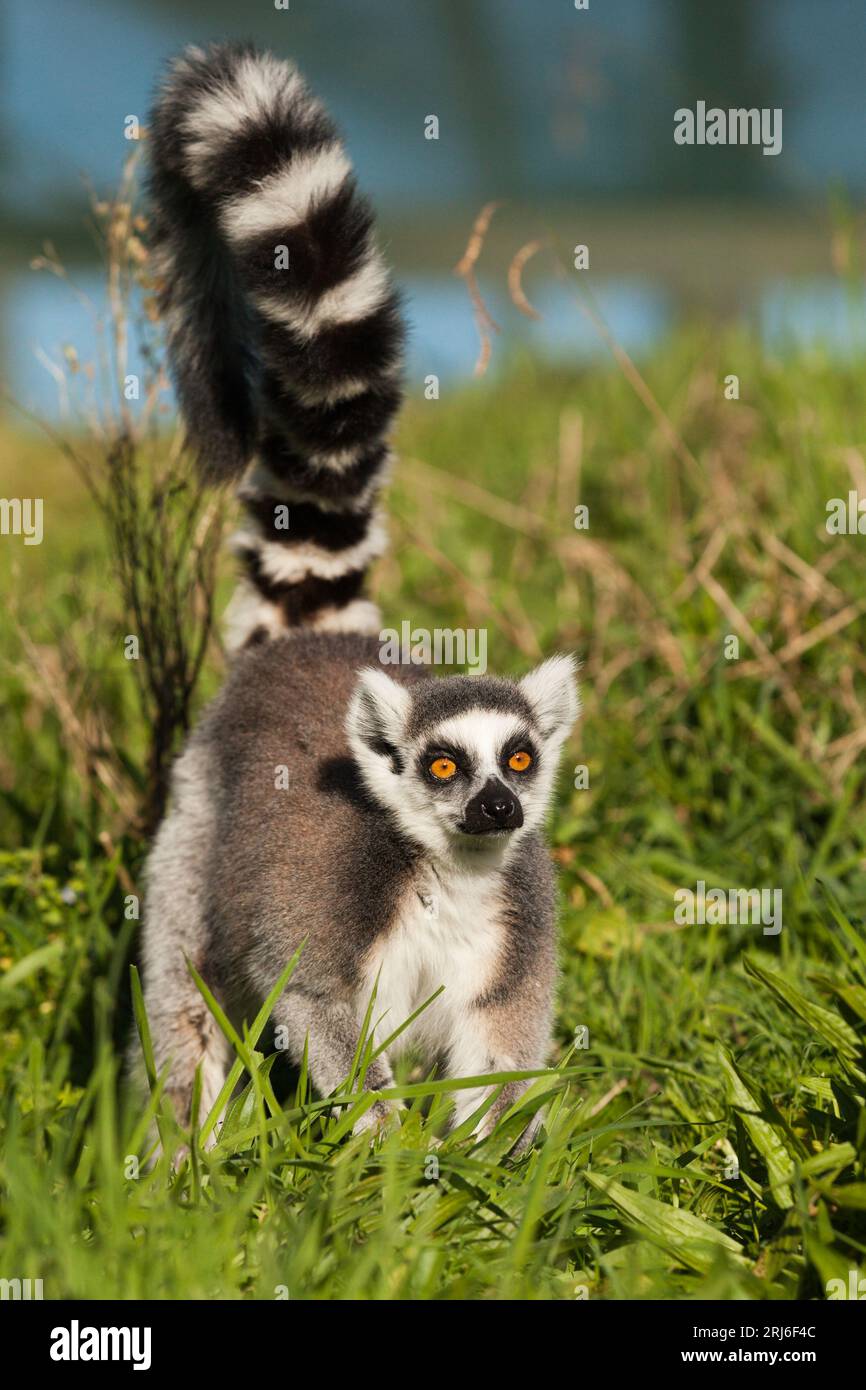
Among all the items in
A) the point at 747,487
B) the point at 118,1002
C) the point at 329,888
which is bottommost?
the point at 118,1002

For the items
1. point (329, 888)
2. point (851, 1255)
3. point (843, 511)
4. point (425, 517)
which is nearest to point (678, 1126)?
point (851, 1255)

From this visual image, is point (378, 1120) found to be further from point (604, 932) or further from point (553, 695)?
point (604, 932)

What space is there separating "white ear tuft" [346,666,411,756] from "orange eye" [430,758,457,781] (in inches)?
5.4

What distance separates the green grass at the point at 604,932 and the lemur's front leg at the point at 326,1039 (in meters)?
0.08

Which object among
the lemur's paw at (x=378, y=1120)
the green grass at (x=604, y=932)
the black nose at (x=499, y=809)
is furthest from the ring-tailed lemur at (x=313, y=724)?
the green grass at (x=604, y=932)

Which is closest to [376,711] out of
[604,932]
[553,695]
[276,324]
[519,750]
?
[519,750]

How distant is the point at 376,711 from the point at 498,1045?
0.82m

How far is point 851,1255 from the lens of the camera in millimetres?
2332

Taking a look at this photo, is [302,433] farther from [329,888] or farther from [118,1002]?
[118,1002]

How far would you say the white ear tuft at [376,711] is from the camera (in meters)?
2.90

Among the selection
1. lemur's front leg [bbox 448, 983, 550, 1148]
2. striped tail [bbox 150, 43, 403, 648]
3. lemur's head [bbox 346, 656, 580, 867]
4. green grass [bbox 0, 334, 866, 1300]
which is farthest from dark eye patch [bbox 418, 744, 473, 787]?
striped tail [bbox 150, 43, 403, 648]

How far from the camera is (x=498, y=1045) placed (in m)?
2.90

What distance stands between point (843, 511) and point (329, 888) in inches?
116

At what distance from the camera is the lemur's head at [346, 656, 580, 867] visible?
2844 millimetres
